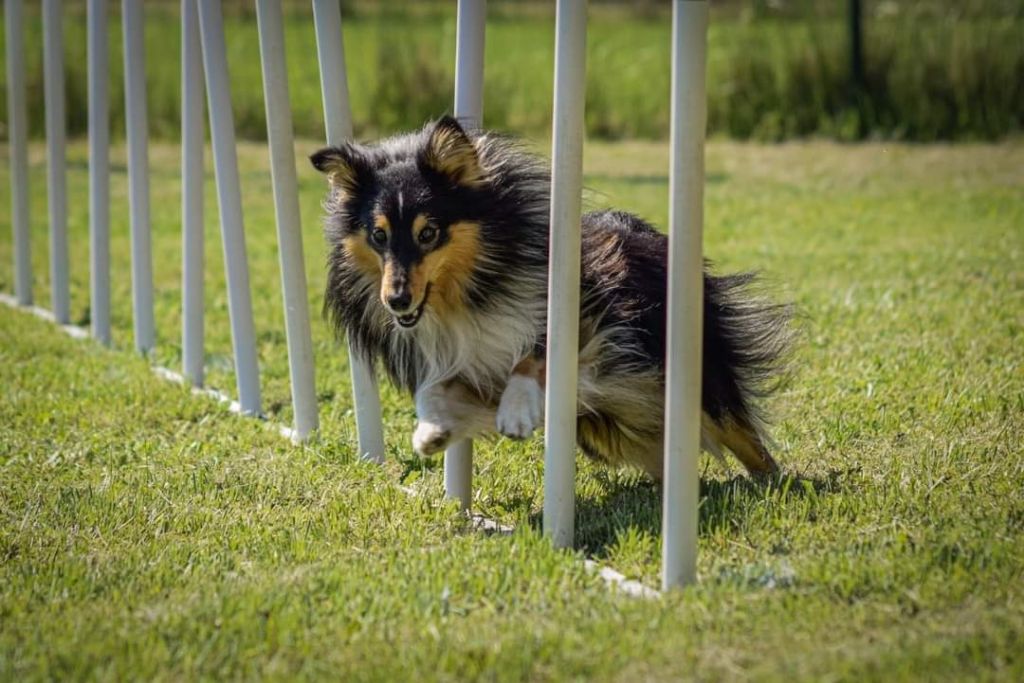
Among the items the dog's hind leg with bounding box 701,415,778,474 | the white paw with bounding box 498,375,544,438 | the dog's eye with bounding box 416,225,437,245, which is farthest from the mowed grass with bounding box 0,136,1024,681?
the dog's eye with bounding box 416,225,437,245

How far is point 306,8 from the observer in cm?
2066

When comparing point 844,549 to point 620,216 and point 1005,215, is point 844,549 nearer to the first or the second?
point 620,216

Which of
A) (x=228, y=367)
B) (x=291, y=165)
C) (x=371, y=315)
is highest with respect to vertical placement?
(x=291, y=165)

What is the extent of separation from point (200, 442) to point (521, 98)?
408 inches

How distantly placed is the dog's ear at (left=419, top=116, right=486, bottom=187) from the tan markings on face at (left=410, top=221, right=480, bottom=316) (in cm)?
15

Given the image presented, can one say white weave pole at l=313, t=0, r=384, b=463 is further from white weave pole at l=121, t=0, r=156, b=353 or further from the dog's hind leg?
white weave pole at l=121, t=0, r=156, b=353

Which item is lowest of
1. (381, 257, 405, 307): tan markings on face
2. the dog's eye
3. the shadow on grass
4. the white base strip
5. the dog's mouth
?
the white base strip

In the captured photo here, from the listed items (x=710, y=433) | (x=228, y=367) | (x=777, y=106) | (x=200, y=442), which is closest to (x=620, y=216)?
(x=710, y=433)

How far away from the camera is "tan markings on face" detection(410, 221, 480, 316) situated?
459 centimetres

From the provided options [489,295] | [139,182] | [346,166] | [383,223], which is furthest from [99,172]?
[489,295]

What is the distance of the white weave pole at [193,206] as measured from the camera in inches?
260

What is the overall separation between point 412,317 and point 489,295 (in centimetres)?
28

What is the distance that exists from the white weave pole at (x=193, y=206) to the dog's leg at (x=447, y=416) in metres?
2.25

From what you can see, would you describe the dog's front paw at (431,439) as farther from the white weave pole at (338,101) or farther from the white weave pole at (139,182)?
the white weave pole at (139,182)
